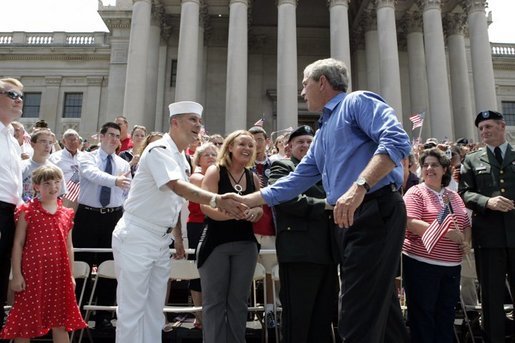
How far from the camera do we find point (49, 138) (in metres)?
7.96

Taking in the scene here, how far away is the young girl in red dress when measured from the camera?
5.32 meters

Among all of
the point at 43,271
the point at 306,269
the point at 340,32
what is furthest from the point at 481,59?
the point at 43,271

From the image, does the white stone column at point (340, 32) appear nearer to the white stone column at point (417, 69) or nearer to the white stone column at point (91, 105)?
the white stone column at point (417, 69)

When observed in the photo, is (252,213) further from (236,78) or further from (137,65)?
(137,65)

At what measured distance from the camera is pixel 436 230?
585cm

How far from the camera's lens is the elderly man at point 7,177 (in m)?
5.41

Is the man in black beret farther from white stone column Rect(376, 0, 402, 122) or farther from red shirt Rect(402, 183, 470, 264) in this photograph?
white stone column Rect(376, 0, 402, 122)

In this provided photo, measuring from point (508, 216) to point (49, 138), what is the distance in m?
7.41

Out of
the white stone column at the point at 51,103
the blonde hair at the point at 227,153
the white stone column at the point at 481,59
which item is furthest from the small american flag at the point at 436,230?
the white stone column at the point at 51,103

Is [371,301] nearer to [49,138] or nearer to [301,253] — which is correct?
[301,253]

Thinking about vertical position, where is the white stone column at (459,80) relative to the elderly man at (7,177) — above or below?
above

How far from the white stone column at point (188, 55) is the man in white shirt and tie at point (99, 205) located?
692 inches

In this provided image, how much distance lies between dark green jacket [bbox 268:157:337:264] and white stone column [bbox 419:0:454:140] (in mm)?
22478

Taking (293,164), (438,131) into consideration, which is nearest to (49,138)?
(293,164)
